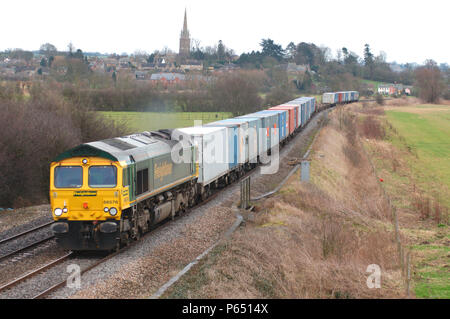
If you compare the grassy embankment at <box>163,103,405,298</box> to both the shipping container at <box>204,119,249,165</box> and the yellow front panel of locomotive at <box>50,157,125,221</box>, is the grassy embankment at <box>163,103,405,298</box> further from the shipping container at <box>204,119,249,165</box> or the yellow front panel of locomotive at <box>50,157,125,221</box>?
the shipping container at <box>204,119,249,165</box>

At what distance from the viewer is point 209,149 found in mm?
22672

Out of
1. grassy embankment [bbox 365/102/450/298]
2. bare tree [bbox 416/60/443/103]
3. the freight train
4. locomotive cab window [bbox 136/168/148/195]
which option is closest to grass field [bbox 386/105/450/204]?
grassy embankment [bbox 365/102/450/298]

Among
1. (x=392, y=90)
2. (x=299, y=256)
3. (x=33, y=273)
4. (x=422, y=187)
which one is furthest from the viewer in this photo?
(x=392, y=90)

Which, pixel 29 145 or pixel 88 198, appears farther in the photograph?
pixel 29 145

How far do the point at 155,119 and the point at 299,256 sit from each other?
4207 centimetres

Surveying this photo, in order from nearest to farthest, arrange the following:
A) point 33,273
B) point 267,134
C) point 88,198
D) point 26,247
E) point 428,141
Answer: point 33,273 < point 88,198 < point 26,247 < point 267,134 < point 428,141

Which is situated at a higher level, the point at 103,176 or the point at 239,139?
the point at 239,139

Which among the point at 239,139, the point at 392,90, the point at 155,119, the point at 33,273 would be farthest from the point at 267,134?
the point at 392,90

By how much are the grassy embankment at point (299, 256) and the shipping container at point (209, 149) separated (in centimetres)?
268

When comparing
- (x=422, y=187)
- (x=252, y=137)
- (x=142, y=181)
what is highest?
(x=252, y=137)

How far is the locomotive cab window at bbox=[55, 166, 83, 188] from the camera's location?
14.6 m

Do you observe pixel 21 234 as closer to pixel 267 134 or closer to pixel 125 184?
pixel 125 184

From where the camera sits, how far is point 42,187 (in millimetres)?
30406
